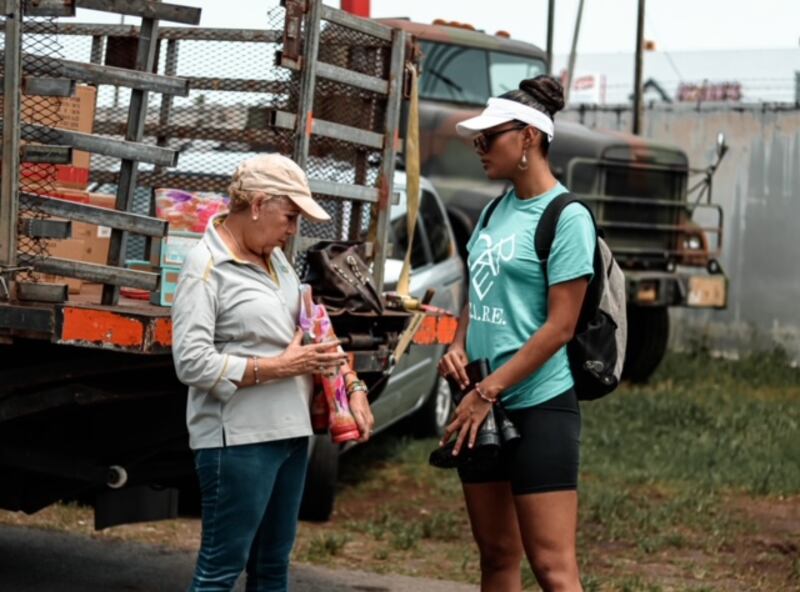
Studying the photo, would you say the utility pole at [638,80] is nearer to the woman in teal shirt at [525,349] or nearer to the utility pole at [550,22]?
the utility pole at [550,22]

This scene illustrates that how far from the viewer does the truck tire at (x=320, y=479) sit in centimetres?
852

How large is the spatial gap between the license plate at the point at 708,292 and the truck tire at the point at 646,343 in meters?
0.48

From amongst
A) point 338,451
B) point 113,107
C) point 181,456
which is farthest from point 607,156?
point 181,456

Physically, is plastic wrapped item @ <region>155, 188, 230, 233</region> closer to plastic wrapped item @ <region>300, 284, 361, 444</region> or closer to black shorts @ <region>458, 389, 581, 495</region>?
plastic wrapped item @ <region>300, 284, 361, 444</region>

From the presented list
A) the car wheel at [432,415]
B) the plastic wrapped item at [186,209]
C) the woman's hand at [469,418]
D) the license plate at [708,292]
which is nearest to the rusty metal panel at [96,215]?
the plastic wrapped item at [186,209]

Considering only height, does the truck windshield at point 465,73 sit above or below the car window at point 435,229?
above

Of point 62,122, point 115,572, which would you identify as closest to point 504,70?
point 115,572

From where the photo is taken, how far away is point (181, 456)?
675cm

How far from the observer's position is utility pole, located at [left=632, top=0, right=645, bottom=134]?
64.1ft

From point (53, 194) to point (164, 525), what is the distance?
337 centimetres

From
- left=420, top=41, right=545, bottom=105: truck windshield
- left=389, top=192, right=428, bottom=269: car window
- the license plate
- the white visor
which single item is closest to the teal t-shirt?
the white visor

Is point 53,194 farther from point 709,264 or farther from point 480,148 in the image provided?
point 709,264

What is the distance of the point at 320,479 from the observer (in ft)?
28.8

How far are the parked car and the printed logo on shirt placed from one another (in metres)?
3.57
